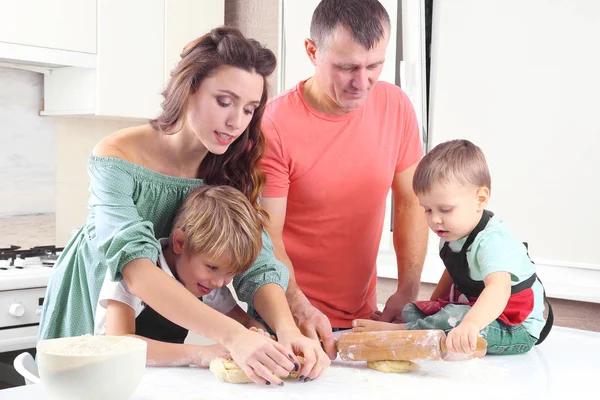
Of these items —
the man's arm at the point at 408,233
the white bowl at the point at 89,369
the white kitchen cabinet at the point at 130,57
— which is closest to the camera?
the white bowl at the point at 89,369

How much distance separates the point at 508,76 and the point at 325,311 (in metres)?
1.32

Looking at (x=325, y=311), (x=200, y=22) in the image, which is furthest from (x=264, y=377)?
(x=200, y=22)

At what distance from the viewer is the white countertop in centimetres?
106

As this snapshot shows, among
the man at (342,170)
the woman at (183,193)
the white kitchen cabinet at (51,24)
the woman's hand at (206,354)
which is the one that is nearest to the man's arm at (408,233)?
the man at (342,170)

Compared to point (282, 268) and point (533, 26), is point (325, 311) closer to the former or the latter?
point (282, 268)

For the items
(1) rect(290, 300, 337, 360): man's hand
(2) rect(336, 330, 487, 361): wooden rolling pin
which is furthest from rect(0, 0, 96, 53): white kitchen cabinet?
(2) rect(336, 330, 487, 361): wooden rolling pin

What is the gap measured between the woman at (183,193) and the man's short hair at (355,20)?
0.67 ft

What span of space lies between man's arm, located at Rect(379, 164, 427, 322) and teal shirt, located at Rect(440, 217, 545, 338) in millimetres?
305

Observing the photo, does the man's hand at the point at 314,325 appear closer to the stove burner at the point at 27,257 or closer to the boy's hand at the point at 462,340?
the boy's hand at the point at 462,340

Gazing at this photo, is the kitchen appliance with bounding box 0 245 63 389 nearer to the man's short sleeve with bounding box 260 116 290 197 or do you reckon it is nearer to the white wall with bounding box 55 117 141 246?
the white wall with bounding box 55 117 141 246

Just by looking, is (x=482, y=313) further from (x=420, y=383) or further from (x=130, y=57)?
(x=130, y=57)

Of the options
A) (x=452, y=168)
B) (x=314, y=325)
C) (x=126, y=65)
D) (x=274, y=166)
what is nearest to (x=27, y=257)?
(x=126, y=65)

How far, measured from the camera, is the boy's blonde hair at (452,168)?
58.6 inches

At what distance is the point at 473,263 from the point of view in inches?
57.3
